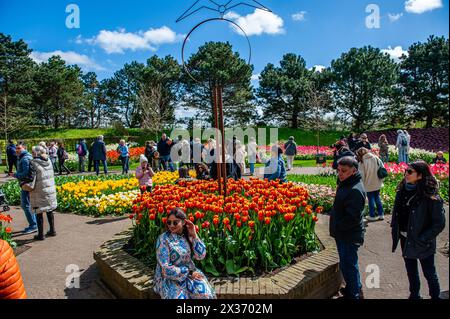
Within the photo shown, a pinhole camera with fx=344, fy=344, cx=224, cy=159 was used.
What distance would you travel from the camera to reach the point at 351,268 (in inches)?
142

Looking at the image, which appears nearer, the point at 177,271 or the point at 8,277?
the point at 8,277

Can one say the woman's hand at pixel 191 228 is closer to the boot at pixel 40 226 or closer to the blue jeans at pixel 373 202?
the boot at pixel 40 226

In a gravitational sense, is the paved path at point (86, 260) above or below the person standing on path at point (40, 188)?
below

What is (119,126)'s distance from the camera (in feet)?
133

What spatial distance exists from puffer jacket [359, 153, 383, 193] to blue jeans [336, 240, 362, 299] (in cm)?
331

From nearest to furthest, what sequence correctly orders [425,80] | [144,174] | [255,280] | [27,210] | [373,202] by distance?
[255,280]
[27,210]
[373,202]
[144,174]
[425,80]

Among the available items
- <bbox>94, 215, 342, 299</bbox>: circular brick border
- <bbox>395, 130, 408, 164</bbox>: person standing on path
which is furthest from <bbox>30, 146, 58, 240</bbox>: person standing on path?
<bbox>395, 130, 408, 164</bbox>: person standing on path

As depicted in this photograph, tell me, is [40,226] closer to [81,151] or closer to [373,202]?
[373,202]

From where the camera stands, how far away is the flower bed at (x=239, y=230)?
3.74 metres

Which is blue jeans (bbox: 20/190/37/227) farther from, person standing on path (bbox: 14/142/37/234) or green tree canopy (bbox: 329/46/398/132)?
green tree canopy (bbox: 329/46/398/132)

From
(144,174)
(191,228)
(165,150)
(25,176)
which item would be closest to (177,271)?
(191,228)

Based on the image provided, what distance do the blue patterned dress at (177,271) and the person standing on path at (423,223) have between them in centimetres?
202

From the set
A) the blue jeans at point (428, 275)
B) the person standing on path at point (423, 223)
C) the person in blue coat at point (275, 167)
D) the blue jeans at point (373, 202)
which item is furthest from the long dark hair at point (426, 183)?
the person in blue coat at point (275, 167)

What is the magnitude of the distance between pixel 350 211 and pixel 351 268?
613mm
